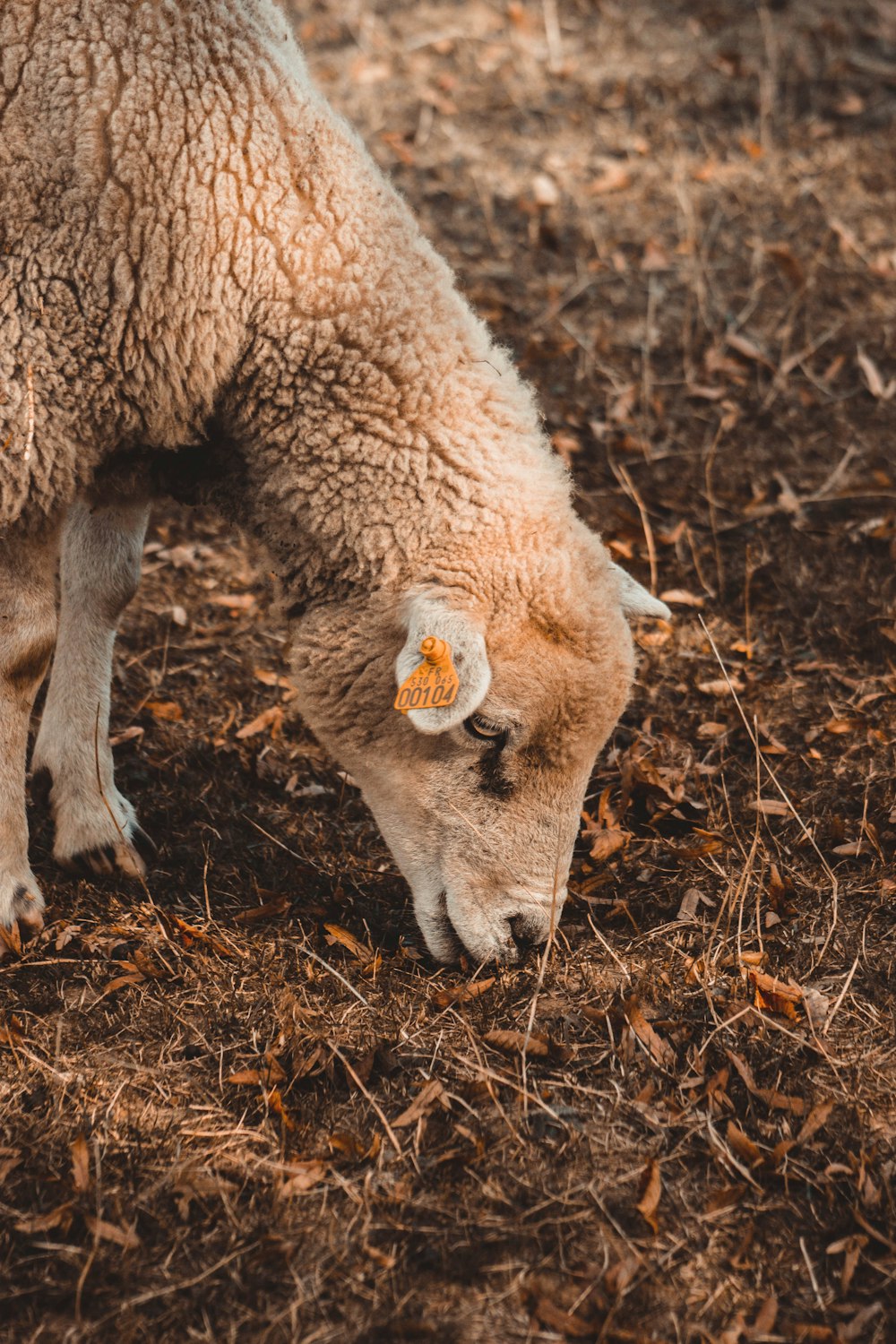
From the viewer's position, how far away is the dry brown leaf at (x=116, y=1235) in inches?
116

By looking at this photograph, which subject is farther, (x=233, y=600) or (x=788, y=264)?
(x=788, y=264)

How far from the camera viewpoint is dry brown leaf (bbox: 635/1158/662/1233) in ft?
10.1

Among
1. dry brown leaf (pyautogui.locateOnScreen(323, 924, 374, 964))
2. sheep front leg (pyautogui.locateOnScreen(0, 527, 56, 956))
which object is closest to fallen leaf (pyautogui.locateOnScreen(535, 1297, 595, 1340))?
dry brown leaf (pyautogui.locateOnScreen(323, 924, 374, 964))

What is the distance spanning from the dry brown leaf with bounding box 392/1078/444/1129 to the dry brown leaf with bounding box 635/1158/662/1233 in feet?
2.01

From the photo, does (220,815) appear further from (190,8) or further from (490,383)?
(190,8)

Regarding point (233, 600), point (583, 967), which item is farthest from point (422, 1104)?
point (233, 600)

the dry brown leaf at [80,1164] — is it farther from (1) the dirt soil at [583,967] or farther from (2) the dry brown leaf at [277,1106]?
Result: (2) the dry brown leaf at [277,1106]

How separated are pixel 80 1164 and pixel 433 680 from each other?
5.30ft

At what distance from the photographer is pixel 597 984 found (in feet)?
12.6

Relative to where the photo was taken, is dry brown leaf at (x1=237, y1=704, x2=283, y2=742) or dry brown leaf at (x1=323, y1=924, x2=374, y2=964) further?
dry brown leaf at (x1=237, y1=704, x2=283, y2=742)

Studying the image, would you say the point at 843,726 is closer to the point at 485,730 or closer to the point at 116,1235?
the point at 485,730

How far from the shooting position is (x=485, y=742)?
11.9 feet

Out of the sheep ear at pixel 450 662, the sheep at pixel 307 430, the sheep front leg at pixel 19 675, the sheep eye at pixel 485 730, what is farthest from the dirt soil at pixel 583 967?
the sheep ear at pixel 450 662

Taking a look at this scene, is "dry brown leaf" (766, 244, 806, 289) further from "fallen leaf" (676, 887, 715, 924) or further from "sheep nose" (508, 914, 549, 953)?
"sheep nose" (508, 914, 549, 953)
